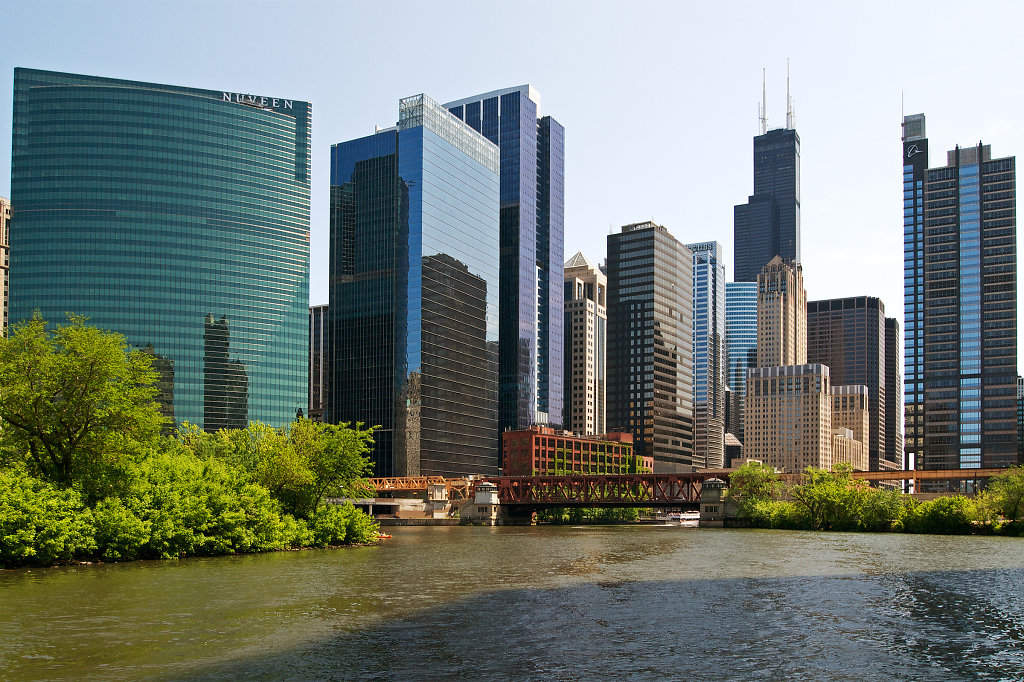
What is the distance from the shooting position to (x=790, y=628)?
52125 mm

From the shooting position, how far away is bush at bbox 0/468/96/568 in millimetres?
74631

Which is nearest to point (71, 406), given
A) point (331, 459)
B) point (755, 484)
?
point (331, 459)

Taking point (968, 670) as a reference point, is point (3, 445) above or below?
above

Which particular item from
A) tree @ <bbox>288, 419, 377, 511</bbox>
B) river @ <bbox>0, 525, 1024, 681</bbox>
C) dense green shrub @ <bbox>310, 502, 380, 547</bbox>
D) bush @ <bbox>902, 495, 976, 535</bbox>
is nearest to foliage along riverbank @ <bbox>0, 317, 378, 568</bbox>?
river @ <bbox>0, 525, 1024, 681</bbox>

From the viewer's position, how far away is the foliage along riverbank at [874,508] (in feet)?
508

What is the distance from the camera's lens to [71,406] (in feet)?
279

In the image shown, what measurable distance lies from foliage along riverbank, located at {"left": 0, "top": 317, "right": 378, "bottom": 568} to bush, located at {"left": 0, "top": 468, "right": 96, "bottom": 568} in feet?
0.26

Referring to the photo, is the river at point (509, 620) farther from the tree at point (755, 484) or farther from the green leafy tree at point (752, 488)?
the tree at point (755, 484)

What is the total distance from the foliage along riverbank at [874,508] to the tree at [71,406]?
408 ft

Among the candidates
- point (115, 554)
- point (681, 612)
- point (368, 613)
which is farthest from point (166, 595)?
point (681, 612)

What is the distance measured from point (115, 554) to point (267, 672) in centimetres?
4955

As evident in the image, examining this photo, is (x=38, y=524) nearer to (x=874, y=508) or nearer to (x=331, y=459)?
(x=331, y=459)

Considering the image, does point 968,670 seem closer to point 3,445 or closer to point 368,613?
point 368,613

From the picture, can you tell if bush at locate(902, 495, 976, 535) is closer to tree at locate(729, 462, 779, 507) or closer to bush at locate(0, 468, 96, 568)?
tree at locate(729, 462, 779, 507)
